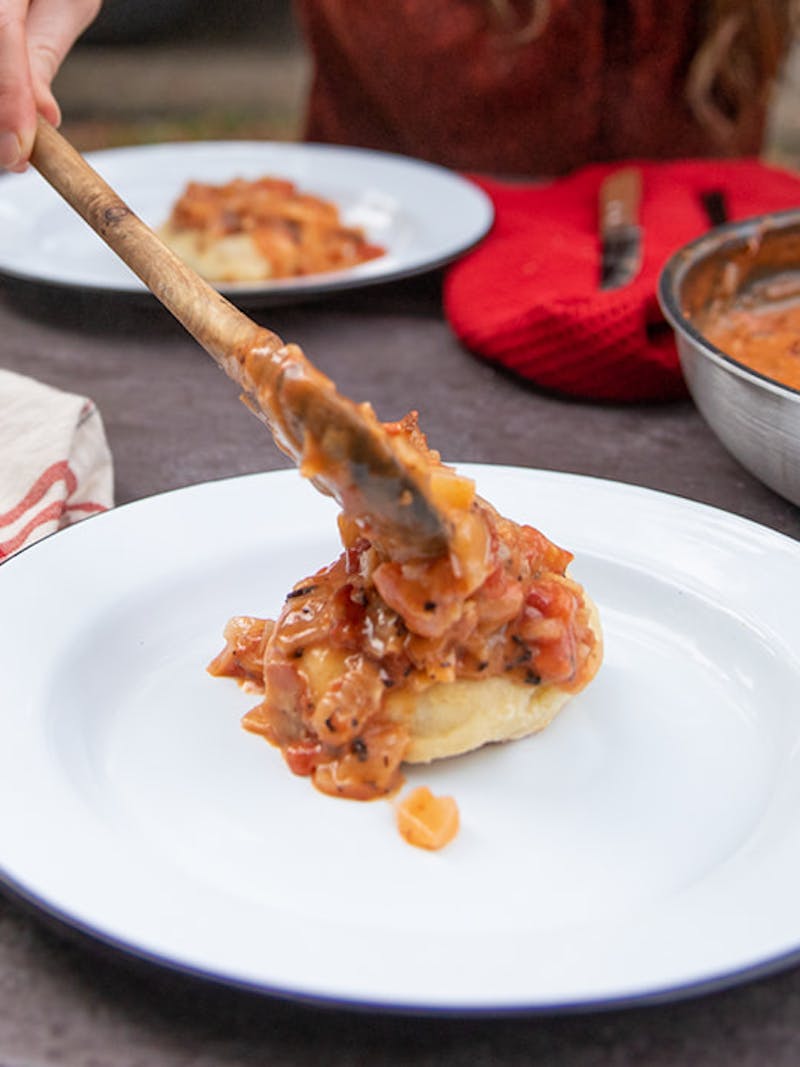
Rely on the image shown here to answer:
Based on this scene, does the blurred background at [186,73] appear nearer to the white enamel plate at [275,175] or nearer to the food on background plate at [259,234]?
the white enamel plate at [275,175]

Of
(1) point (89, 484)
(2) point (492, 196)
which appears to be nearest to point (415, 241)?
(2) point (492, 196)

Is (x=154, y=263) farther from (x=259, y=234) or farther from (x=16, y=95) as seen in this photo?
(x=259, y=234)

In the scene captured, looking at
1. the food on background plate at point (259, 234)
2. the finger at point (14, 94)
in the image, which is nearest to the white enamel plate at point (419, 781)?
the finger at point (14, 94)

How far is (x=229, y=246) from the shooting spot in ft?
8.08

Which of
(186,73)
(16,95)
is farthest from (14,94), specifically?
(186,73)

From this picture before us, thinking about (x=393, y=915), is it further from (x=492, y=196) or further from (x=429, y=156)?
(x=429, y=156)

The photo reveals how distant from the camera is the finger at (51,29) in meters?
1.83

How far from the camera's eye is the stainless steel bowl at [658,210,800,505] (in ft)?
5.03

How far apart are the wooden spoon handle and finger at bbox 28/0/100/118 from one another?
28 centimetres

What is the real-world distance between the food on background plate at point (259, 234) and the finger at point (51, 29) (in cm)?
58

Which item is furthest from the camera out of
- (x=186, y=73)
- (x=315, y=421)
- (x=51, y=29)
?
(x=186, y=73)

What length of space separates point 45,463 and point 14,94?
0.47 meters

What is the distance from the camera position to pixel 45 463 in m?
1.61

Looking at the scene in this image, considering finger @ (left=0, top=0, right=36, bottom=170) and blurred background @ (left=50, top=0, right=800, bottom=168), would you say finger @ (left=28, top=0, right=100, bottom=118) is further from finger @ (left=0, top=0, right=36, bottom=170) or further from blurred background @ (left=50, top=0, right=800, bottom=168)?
blurred background @ (left=50, top=0, right=800, bottom=168)
